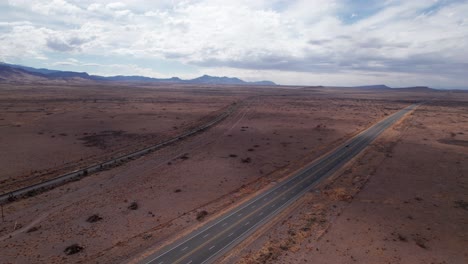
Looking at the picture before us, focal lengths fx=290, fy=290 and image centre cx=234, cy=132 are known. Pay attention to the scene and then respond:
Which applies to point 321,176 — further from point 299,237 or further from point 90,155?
point 90,155

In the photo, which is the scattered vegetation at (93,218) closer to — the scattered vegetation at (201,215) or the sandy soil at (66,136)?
the scattered vegetation at (201,215)

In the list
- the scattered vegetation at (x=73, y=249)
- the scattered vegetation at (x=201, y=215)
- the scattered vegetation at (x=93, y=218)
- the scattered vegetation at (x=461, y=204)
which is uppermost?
the scattered vegetation at (x=461, y=204)

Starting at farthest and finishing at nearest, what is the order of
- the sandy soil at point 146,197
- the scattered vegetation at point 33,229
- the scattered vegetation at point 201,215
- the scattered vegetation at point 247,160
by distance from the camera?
1. the scattered vegetation at point 247,160
2. the scattered vegetation at point 201,215
3. the scattered vegetation at point 33,229
4. the sandy soil at point 146,197

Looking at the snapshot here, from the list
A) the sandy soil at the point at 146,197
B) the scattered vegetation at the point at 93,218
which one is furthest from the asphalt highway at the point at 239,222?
the scattered vegetation at the point at 93,218

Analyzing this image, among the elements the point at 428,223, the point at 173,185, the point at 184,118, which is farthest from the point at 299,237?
the point at 184,118

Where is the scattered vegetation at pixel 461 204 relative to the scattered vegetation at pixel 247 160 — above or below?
above

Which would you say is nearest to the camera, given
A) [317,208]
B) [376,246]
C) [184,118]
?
[376,246]
